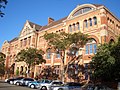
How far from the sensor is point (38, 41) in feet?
150

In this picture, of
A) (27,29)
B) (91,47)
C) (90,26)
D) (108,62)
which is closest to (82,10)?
(90,26)

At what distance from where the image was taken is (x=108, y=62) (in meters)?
21.4

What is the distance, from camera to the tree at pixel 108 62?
68.6 feet

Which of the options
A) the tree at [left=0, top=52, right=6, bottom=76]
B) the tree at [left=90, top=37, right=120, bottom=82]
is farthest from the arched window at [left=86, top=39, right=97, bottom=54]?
the tree at [left=0, top=52, right=6, bottom=76]

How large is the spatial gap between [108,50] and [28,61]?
17.9 metres

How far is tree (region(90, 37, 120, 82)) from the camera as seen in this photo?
823 inches

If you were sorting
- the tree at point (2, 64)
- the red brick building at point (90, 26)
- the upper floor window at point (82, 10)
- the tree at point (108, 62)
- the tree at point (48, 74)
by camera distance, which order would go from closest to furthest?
the tree at point (108, 62), the red brick building at point (90, 26), the upper floor window at point (82, 10), the tree at point (48, 74), the tree at point (2, 64)

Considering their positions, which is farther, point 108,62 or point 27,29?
point 27,29

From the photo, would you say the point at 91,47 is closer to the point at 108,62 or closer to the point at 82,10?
the point at 82,10

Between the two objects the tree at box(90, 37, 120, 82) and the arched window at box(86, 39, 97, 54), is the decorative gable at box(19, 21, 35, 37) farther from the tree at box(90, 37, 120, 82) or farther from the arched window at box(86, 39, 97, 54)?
the tree at box(90, 37, 120, 82)

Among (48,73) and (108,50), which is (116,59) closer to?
(108,50)

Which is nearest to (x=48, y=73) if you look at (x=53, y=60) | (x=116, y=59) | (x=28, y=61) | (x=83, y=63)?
(x=53, y=60)

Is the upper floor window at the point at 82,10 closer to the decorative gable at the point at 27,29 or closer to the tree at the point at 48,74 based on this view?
the tree at the point at 48,74

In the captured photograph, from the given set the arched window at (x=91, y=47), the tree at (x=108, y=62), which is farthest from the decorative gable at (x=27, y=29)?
the tree at (x=108, y=62)
